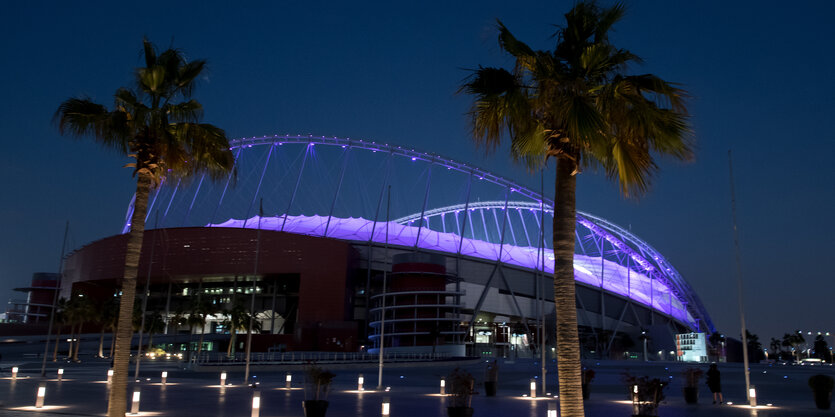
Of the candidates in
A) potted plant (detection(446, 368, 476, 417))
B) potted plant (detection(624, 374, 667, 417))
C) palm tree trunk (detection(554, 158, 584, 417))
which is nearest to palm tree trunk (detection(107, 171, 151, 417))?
potted plant (detection(446, 368, 476, 417))

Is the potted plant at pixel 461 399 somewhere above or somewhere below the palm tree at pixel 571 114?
below

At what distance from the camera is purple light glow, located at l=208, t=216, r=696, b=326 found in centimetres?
10600

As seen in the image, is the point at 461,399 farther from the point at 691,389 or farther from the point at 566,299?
the point at 691,389

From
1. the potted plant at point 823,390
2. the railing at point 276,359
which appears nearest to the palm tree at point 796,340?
the railing at point 276,359

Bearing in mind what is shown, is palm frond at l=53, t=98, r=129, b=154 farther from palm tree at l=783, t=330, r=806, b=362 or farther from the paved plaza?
palm tree at l=783, t=330, r=806, b=362

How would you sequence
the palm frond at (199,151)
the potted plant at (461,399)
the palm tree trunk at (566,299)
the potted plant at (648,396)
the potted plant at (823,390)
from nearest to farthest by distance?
the palm tree trunk at (566,299)
the potted plant at (648,396)
the potted plant at (461,399)
the palm frond at (199,151)
the potted plant at (823,390)

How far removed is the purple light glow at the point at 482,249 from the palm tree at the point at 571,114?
88.1m

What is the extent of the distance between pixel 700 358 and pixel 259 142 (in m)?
78.7

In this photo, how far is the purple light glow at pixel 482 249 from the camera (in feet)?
348

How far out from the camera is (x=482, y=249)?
11225cm

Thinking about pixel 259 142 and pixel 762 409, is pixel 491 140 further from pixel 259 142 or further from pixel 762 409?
pixel 259 142

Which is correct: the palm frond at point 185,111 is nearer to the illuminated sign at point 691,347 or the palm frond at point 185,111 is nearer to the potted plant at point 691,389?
the potted plant at point 691,389

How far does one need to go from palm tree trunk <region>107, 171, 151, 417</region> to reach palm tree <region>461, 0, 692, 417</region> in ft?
28.6

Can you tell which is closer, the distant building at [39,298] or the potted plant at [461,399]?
the potted plant at [461,399]
